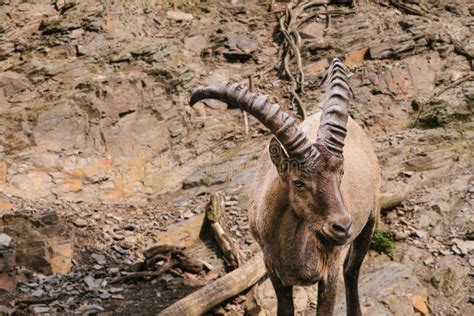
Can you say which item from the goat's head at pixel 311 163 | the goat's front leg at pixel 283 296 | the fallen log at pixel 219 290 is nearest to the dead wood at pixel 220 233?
the fallen log at pixel 219 290

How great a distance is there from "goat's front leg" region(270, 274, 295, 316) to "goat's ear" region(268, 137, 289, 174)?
1431mm

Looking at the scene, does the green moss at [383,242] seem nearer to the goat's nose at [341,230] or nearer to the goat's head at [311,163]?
the goat's head at [311,163]

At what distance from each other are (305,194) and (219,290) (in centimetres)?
355

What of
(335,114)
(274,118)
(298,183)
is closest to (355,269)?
(335,114)

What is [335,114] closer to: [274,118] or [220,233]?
[274,118]

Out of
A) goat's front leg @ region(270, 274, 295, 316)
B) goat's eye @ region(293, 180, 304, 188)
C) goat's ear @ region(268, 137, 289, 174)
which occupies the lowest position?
goat's front leg @ region(270, 274, 295, 316)

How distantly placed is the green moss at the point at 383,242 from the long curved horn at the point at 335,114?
4.24 metres

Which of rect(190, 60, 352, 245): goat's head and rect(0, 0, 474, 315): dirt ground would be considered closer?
rect(190, 60, 352, 245): goat's head

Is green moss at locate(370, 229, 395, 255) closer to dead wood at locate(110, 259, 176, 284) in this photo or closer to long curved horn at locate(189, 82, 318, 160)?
dead wood at locate(110, 259, 176, 284)

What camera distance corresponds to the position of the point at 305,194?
15.8 ft

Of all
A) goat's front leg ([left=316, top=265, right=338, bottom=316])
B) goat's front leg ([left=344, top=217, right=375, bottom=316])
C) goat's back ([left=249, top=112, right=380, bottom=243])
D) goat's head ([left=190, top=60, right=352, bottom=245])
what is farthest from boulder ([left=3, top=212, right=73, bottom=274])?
goat's head ([left=190, top=60, right=352, bottom=245])

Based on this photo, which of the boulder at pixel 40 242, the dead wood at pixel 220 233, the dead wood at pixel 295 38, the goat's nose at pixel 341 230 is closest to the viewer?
the goat's nose at pixel 341 230

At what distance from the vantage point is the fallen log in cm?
744

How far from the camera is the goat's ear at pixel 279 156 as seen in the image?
496 cm
